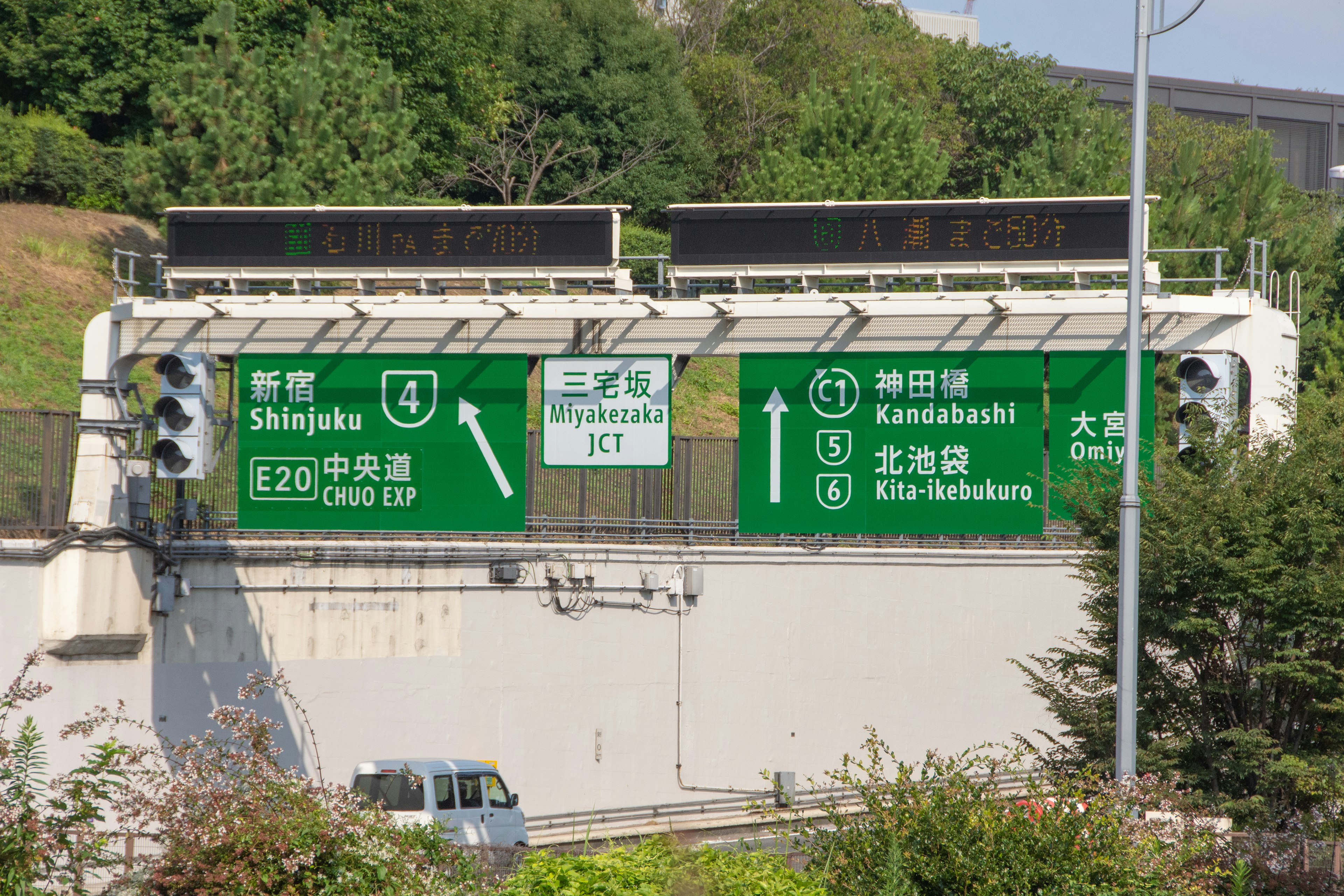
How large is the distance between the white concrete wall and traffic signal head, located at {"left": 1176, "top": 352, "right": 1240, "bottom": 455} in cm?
800

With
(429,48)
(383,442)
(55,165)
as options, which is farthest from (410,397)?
(429,48)

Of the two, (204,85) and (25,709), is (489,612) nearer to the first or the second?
(25,709)

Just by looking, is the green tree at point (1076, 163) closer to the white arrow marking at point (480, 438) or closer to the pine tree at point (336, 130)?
the pine tree at point (336, 130)

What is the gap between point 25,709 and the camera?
17.4 meters

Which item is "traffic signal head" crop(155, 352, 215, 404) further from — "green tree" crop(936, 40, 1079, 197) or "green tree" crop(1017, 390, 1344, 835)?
"green tree" crop(936, 40, 1079, 197)

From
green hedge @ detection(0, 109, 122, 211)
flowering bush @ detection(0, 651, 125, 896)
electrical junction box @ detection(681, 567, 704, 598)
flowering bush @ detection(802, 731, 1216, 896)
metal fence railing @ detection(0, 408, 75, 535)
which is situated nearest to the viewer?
flowering bush @ detection(0, 651, 125, 896)

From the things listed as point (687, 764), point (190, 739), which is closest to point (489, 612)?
point (687, 764)

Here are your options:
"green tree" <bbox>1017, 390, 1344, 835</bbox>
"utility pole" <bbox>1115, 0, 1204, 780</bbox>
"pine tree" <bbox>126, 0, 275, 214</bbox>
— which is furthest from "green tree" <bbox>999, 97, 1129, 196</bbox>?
"utility pole" <bbox>1115, 0, 1204, 780</bbox>

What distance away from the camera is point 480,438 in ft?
63.7

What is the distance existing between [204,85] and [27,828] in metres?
28.5

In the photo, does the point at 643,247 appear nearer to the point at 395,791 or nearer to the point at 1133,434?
the point at 395,791

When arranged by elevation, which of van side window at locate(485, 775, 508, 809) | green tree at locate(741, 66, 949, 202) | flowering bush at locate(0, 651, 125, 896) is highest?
green tree at locate(741, 66, 949, 202)

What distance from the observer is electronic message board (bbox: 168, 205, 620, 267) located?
1895 cm

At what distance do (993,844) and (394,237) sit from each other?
13335 millimetres
